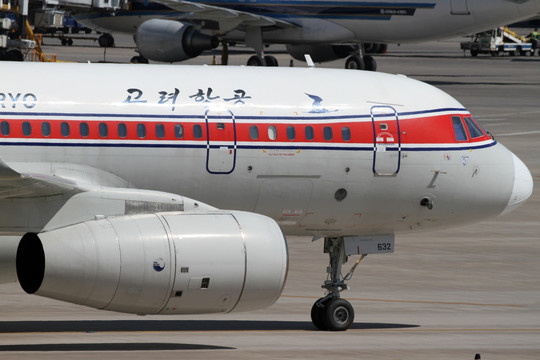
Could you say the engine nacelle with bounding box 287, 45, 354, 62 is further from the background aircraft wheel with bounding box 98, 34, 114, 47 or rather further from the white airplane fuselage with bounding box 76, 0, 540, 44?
the background aircraft wheel with bounding box 98, 34, 114, 47

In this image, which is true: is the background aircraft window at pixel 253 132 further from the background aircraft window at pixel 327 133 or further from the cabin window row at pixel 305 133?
the background aircraft window at pixel 327 133

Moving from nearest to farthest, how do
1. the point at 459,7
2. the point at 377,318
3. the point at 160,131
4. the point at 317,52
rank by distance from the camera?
the point at 160,131 → the point at 377,318 → the point at 459,7 → the point at 317,52

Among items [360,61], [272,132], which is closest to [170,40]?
[360,61]

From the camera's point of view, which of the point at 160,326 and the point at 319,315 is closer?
the point at 319,315

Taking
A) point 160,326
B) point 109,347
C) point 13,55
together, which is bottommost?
point 13,55

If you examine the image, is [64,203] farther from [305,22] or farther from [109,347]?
[305,22]

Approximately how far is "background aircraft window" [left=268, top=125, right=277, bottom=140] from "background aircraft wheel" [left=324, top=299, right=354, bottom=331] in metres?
3.05

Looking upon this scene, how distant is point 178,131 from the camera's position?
19344mm

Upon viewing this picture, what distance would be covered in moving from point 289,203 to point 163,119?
2.56m

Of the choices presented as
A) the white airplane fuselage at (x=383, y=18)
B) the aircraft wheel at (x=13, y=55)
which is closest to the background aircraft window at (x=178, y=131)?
the white airplane fuselage at (x=383, y=18)

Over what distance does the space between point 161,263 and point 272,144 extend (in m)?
3.70

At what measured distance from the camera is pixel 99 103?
1902cm

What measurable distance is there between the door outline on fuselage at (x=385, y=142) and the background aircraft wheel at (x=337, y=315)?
2307 millimetres

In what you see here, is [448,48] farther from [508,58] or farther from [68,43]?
[68,43]
